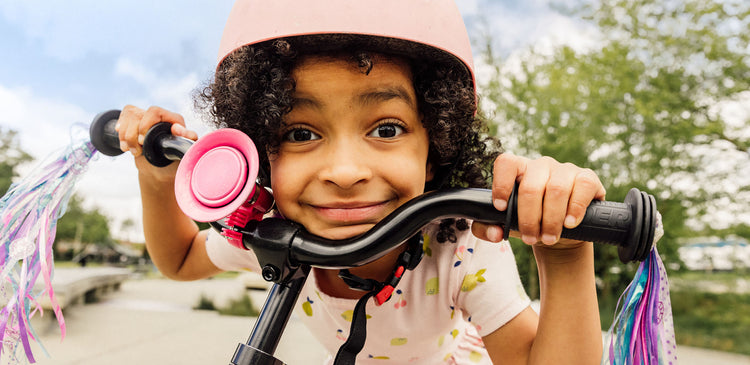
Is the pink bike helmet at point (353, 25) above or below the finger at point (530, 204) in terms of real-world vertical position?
above

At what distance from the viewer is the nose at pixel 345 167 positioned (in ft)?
2.53

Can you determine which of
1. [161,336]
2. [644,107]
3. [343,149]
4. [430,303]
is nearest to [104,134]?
[343,149]

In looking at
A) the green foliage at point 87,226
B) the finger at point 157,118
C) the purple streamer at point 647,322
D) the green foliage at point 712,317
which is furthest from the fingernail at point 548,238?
the green foliage at point 87,226

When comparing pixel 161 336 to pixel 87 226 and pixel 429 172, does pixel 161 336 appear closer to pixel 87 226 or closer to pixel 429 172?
pixel 429 172

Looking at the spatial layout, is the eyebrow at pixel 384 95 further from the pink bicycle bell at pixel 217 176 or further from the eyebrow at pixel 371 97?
the pink bicycle bell at pixel 217 176

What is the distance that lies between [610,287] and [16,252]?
762 centimetres

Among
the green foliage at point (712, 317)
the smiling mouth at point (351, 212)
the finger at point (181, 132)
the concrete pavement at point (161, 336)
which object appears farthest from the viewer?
the green foliage at point (712, 317)

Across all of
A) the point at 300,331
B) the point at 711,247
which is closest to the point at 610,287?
the point at 711,247

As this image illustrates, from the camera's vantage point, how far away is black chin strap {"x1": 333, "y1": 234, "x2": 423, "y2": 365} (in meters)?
0.72

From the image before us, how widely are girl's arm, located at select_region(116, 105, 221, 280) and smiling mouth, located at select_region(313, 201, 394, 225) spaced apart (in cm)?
34

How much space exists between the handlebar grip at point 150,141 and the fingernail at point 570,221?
2.03 feet

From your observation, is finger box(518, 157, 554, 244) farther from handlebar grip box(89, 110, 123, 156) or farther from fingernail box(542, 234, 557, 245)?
handlebar grip box(89, 110, 123, 156)

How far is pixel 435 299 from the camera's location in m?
1.16

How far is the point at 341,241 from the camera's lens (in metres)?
0.71
